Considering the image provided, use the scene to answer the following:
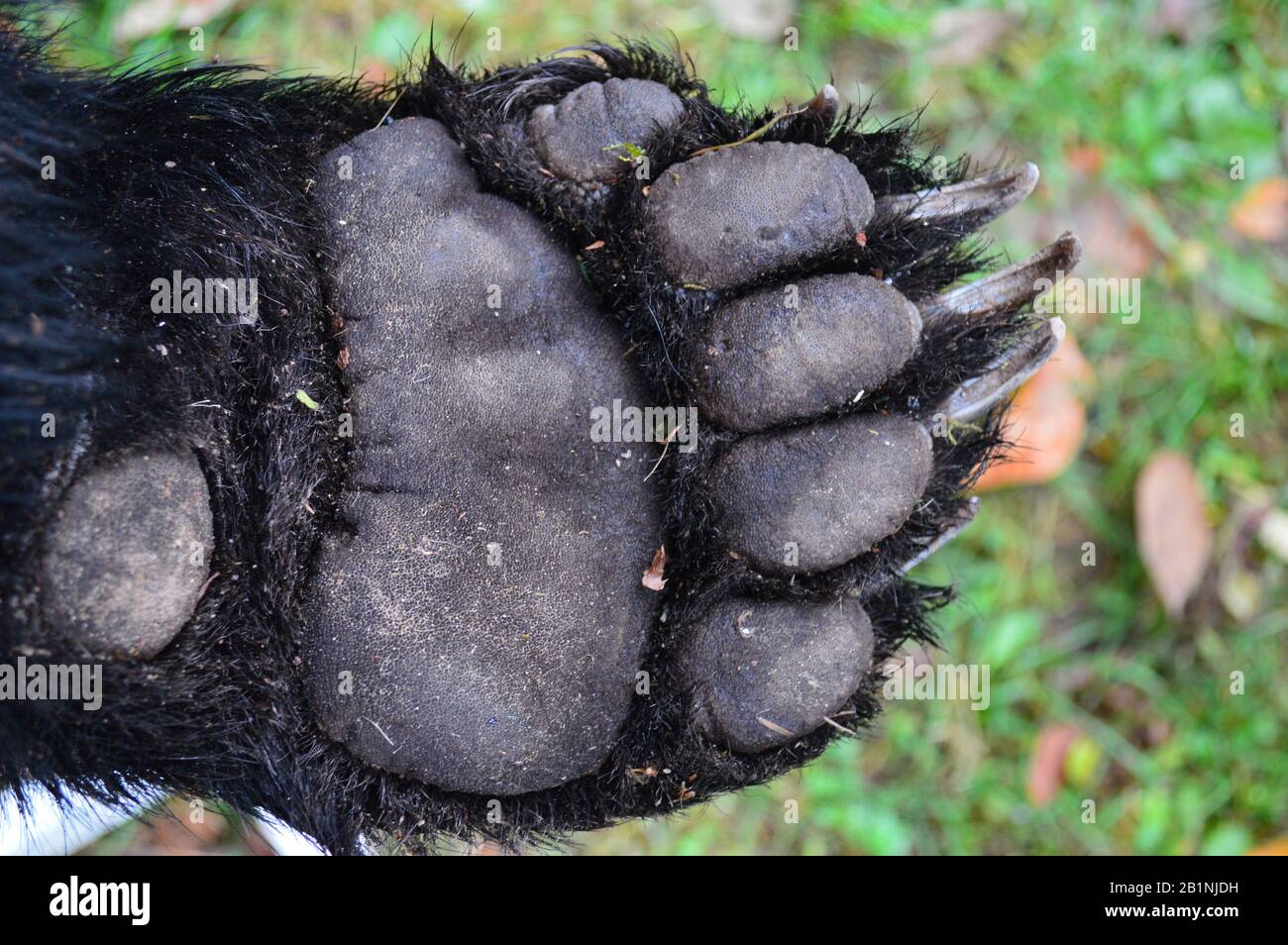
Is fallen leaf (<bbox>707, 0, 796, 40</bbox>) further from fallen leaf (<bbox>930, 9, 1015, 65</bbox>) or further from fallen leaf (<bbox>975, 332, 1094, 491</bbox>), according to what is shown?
fallen leaf (<bbox>975, 332, 1094, 491</bbox>)

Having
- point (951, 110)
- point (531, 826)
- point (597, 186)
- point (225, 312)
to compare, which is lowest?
point (531, 826)

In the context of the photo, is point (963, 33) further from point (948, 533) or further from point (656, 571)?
point (656, 571)

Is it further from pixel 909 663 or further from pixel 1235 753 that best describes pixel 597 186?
pixel 1235 753

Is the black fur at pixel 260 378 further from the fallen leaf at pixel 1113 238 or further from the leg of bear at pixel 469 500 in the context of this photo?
the fallen leaf at pixel 1113 238

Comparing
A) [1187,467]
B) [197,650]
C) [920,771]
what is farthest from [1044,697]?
[197,650]

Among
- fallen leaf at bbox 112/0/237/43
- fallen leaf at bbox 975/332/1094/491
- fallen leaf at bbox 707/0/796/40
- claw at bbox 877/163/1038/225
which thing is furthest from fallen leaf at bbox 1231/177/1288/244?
fallen leaf at bbox 112/0/237/43
